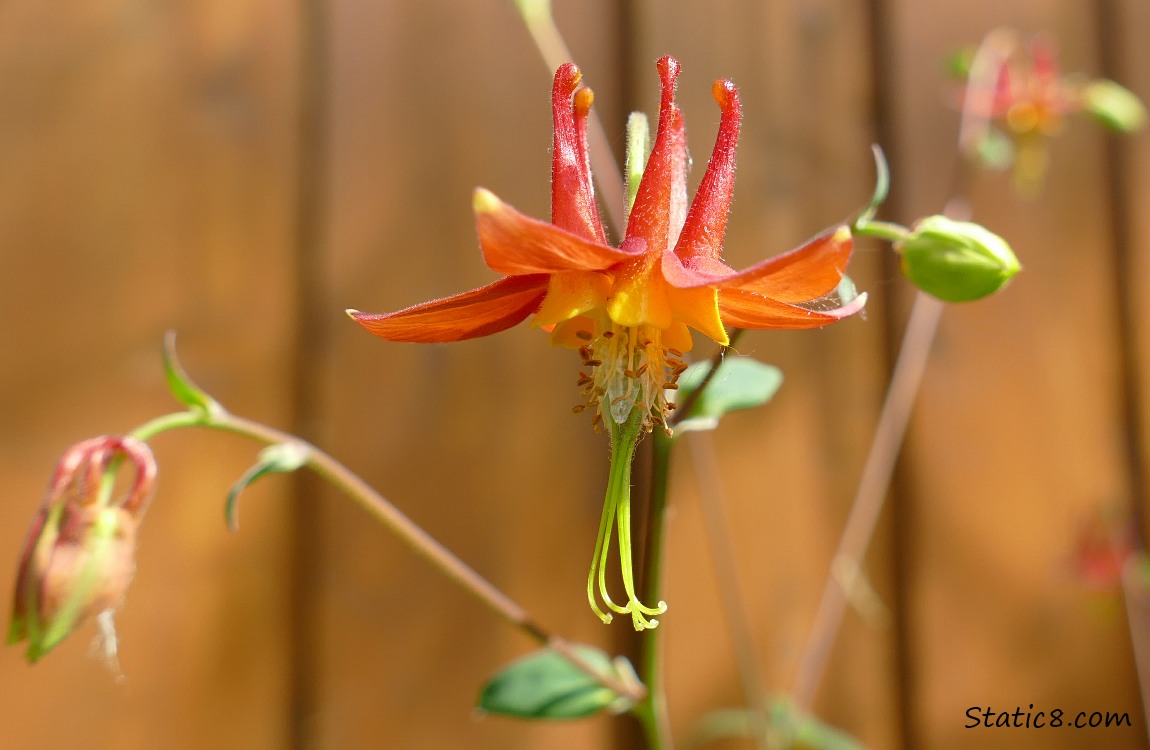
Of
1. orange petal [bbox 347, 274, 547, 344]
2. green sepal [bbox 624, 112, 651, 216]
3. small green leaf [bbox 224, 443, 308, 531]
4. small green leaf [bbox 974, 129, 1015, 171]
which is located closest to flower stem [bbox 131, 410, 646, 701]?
small green leaf [bbox 224, 443, 308, 531]

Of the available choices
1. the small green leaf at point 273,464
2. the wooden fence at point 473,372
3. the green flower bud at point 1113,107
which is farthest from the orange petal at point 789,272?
the green flower bud at point 1113,107

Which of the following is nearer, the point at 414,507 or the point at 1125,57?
the point at 414,507

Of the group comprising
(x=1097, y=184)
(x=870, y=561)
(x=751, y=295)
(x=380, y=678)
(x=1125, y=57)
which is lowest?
(x=380, y=678)

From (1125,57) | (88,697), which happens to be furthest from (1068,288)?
(88,697)

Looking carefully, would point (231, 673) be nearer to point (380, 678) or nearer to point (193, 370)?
point (380, 678)

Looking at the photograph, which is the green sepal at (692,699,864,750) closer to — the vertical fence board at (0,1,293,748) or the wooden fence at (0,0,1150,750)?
the wooden fence at (0,0,1150,750)

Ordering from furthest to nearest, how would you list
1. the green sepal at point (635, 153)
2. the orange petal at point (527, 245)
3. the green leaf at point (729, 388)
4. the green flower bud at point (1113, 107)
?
the green flower bud at point (1113, 107)
the green leaf at point (729, 388)
the green sepal at point (635, 153)
the orange petal at point (527, 245)

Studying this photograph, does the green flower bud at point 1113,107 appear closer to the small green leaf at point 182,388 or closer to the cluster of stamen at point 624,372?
the cluster of stamen at point 624,372

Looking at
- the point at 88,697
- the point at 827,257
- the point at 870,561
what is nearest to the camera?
the point at 827,257
